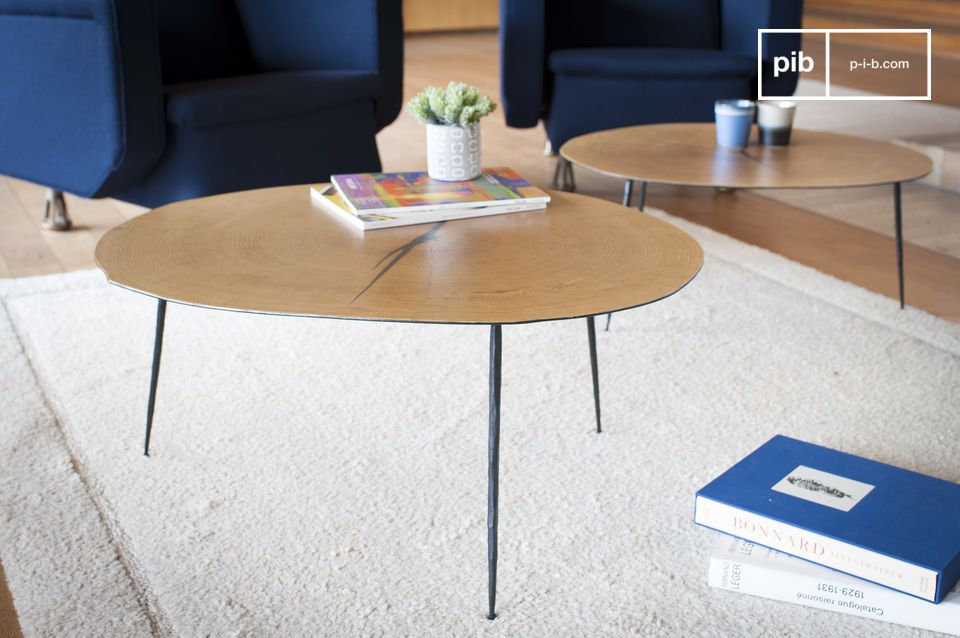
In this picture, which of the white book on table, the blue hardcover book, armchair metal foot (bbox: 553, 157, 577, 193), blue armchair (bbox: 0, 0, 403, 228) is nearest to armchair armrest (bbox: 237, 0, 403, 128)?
blue armchair (bbox: 0, 0, 403, 228)

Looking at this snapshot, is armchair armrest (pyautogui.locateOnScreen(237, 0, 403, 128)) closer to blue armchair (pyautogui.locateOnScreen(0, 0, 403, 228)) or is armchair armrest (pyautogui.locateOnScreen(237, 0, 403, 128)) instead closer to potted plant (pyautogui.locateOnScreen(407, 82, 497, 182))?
blue armchair (pyautogui.locateOnScreen(0, 0, 403, 228))

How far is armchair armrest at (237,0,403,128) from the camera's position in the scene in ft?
9.18

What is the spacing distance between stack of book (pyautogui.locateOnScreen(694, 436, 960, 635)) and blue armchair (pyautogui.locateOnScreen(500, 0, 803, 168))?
72.1 inches

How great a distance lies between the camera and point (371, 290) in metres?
1.22

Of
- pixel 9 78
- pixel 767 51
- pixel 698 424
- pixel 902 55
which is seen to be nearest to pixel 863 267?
pixel 767 51

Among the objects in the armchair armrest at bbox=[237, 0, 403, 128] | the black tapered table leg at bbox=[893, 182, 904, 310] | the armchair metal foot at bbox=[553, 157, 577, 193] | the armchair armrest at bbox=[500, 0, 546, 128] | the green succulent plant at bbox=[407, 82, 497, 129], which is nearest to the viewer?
the green succulent plant at bbox=[407, 82, 497, 129]

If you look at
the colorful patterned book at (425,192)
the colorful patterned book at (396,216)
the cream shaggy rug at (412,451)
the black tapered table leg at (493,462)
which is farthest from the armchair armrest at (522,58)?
the black tapered table leg at (493,462)

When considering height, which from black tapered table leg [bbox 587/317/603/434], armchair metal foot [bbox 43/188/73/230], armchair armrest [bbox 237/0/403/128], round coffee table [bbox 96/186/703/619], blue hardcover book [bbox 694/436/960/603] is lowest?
blue hardcover book [bbox 694/436/960/603]

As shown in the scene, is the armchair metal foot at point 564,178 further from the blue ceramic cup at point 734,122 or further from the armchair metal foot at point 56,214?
the armchair metal foot at point 56,214

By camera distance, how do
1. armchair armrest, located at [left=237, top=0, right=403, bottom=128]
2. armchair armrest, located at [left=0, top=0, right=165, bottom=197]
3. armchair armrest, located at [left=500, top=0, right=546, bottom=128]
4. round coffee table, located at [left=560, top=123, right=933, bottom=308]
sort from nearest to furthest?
1. round coffee table, located at [left=560, top=123, right=933, bottom=308]
2. armchair armrest, located at [left=0, top=0, right=165, bottom=197]
3. armchair armrest, located at [left=237, top=0, right=403, bottom=128]
4. armchair armrest, located at [left=500, top=0, right=546, bottom=128]

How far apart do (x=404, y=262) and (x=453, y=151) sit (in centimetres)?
37

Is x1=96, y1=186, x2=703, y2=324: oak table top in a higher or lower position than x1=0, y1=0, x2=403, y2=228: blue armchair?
lower

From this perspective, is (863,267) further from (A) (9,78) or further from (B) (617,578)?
(A) (9,78)

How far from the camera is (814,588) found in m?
1.24
